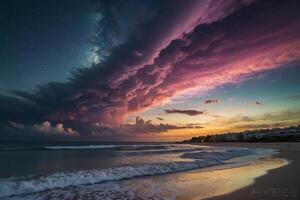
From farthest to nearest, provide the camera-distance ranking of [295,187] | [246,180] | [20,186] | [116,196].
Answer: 1. [246,180]
2. [20,186]
3. [295,187]
4. [116,196]

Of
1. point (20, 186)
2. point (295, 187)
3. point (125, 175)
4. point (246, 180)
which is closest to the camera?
point (295, 187)

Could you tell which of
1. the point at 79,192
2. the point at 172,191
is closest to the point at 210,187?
the point at 172,191

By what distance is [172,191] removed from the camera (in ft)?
29.9

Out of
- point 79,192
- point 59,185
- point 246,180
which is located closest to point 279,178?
point 246,180

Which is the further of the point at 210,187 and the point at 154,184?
the point at 154,184

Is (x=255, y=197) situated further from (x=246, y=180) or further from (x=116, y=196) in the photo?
(x=116, y=196)

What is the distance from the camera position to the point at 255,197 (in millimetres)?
8008

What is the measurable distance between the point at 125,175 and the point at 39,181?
411cm

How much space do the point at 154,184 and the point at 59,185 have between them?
3968 millimetres

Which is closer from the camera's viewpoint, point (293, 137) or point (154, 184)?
point (154, 184)

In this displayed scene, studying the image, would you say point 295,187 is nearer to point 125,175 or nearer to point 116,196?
point 116,196

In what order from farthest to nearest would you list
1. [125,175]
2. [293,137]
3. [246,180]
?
[293,137] → [125,175] → [246,180]

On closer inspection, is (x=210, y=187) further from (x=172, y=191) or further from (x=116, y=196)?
(x=116, y=196)

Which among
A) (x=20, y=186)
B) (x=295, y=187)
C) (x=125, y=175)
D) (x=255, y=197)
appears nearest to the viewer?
(x=255, y=197)
